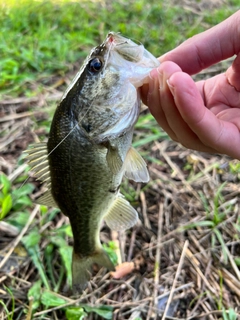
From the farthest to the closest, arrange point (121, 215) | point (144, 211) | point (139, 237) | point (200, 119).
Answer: point (144, 211)
point (139, 237)
point (121, 215)
point (200, 119)

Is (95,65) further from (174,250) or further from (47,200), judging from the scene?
(174,250)

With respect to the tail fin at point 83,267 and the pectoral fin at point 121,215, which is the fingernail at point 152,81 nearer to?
the pectoral fin at point 121,215

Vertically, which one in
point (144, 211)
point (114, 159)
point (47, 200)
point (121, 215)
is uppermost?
point (114, 159)

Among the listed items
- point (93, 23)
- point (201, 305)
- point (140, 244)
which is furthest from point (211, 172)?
point (93, 23)

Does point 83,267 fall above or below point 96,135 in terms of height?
below

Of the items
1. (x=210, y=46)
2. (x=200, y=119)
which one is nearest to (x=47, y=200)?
(x=200, y=119)

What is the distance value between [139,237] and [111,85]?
1270 mm

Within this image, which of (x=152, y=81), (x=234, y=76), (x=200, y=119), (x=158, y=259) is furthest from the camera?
(x=158, y=259)

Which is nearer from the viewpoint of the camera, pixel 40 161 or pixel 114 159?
pixel 114 159

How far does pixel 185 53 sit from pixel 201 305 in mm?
1454

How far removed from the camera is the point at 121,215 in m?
2.04

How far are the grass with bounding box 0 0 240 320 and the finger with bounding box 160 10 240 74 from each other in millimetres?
1160

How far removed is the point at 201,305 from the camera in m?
2.16

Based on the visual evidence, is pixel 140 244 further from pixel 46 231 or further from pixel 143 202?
pixel 46 231
